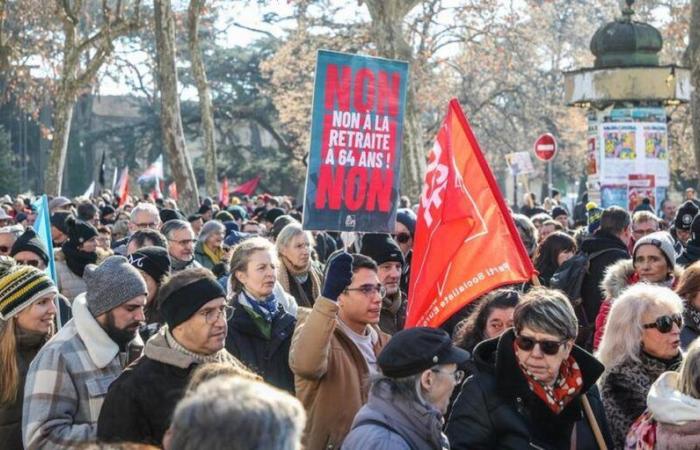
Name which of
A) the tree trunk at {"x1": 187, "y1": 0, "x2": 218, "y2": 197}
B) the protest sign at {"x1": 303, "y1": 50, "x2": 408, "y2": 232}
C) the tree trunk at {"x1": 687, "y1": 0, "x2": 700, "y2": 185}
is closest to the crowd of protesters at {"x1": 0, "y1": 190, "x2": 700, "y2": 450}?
the protest sign at {"x1": 303, "y1": 50, "x2": 408, "y2": 232}

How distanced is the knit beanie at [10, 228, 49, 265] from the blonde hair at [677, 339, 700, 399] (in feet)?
16.4

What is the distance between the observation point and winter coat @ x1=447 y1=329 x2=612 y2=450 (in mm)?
4758

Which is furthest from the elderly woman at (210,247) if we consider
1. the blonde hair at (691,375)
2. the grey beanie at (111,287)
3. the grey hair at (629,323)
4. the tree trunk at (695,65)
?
the tree trunk at (695,65)

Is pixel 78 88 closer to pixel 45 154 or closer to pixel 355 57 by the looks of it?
pixel 355 57

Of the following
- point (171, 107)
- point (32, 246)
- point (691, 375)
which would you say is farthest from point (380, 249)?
point (171, 107)

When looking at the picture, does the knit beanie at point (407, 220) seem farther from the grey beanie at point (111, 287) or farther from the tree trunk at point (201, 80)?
the tree trunk at point (201, 80)

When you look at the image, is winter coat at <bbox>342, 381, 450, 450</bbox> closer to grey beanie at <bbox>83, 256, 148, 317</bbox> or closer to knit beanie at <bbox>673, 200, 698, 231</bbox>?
grey beanie at <bbox>83, 256, 148, 317</bbox>

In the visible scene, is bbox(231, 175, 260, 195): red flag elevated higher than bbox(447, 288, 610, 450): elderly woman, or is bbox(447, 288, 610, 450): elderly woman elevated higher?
bbox(447, 288, 610, 450): elderly woman

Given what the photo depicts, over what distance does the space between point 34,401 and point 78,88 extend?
1000 inches

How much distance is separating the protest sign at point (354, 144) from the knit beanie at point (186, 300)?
2279 mm

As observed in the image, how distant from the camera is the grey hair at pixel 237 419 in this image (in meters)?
2.72

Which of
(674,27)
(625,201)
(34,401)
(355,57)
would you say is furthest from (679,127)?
(34,401)

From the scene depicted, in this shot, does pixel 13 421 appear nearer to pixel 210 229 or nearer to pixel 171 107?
pixel 210 229

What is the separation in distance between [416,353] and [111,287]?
1512mm
